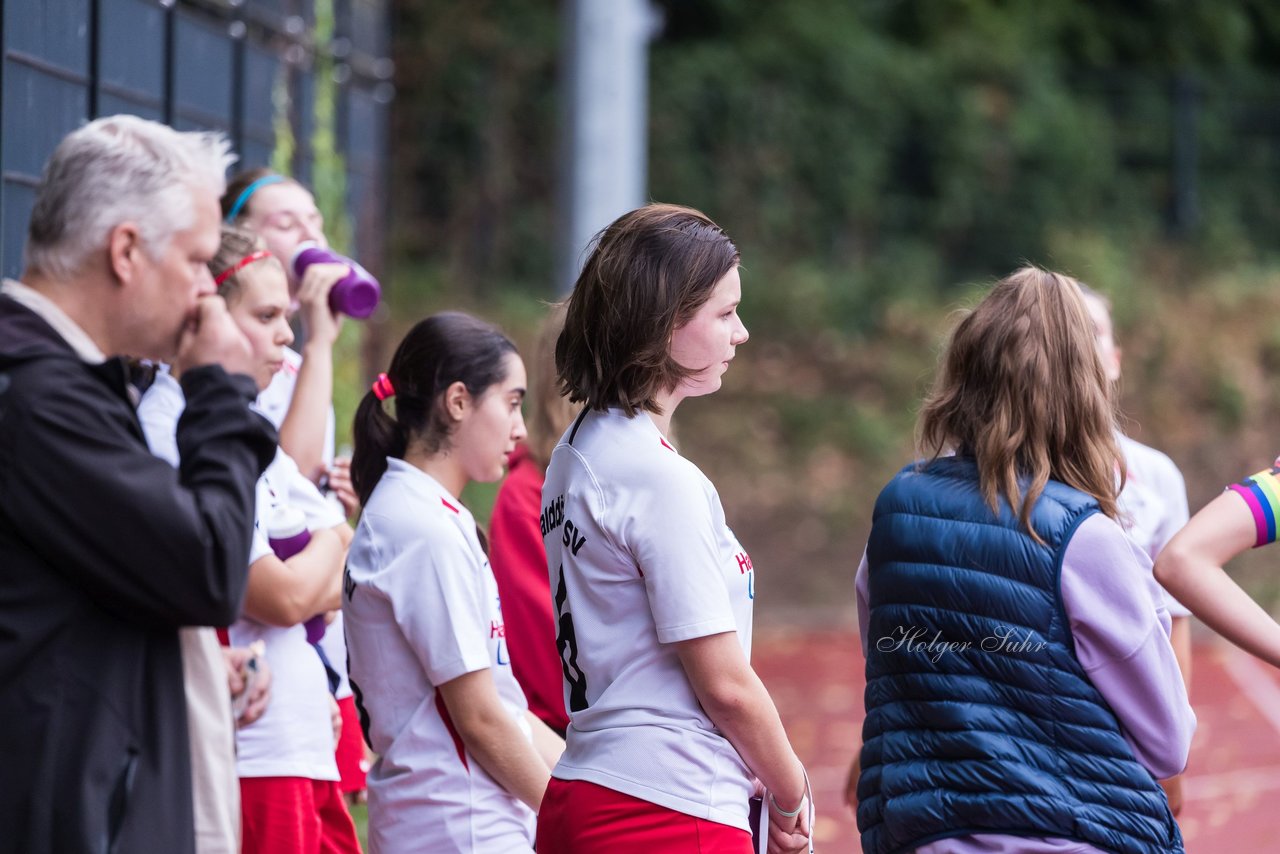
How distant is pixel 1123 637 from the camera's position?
281 cm

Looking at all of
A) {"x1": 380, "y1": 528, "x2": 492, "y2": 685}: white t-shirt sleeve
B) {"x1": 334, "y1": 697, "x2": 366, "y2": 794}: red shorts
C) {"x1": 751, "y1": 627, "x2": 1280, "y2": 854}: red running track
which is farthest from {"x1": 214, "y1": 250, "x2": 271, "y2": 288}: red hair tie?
{"x1": 751, "y1": 627, "x2": 1280, "y2": 854}: red running track

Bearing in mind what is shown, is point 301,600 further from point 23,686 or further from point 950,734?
point 950,734

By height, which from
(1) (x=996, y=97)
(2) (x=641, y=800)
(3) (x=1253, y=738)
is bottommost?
(3) (x=1253, y=738)

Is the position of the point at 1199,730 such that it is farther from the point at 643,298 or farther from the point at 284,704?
the point at 643,298

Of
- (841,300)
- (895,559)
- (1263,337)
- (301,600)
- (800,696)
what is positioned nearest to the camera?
(895,559)

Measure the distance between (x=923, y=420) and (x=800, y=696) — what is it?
27.2ft

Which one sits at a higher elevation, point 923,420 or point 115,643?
point 923,420

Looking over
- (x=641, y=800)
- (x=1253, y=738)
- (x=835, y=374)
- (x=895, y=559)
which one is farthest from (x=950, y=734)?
(x=835, y=374)

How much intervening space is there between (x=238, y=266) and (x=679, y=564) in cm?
132

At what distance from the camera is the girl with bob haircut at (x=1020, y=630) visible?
9.30 ft

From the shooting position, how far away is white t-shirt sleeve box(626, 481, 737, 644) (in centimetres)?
276

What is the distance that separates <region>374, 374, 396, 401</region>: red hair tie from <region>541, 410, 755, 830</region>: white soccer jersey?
0.99m

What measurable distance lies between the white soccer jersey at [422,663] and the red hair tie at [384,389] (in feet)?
1.26

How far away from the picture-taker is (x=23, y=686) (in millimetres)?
→ 2350
